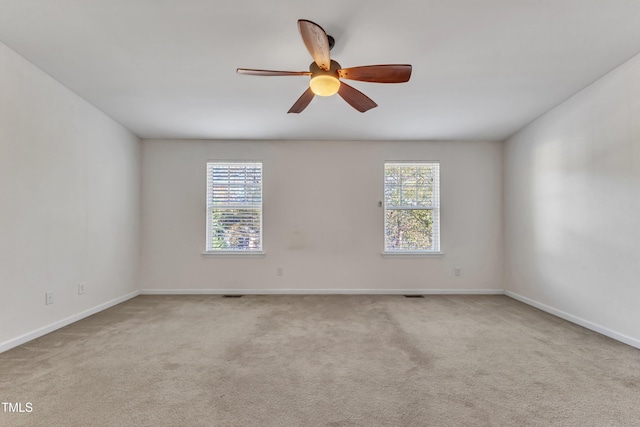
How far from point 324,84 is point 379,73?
0.39m

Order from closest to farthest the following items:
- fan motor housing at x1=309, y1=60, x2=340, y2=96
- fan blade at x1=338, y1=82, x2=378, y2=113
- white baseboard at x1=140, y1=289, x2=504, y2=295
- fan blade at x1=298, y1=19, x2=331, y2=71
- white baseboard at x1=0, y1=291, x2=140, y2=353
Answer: fan blade at x1=298, y1=19, x2=331, y2=71 → fan motor housing at x1=309, y1=60, x2=340, y2=96 → fan blade at x1=338, y1=82, x2=378, y2=113 → white baseboard at x1=0, y1=291, x2=140, y2=353 → white baseboard at x1=140, y1=289, x2=504, y2=295

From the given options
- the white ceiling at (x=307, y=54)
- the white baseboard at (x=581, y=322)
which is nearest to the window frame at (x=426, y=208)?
the white ceiling at (x=307, y=54)

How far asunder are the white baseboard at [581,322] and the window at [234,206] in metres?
3.84

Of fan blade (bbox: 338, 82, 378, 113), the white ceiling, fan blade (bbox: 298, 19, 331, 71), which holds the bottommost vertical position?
fan blade (bbox: 338, 82, 378, 113)

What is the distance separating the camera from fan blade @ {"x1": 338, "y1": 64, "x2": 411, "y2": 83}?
1.94 metres

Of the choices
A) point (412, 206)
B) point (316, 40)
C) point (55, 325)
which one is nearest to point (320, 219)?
point (412, 206)

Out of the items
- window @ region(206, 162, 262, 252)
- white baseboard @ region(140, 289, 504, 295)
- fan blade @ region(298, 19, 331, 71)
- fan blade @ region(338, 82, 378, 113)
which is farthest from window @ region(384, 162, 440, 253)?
fan blade @ region(298, 19, 331, 71)

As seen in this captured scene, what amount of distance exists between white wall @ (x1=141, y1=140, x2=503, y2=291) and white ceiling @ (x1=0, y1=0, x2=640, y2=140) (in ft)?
3.13

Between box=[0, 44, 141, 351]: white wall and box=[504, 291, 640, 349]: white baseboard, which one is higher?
box=[0, 44, 141, 351]: white wall

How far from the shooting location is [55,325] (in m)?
2.84

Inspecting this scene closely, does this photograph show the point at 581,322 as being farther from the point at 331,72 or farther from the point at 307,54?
the point at 307,54

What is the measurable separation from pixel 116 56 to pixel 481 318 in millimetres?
4421

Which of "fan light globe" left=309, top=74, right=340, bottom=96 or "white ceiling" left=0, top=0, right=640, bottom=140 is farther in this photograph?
"fan light globe" left=309, top=74, right=340, bottom=96

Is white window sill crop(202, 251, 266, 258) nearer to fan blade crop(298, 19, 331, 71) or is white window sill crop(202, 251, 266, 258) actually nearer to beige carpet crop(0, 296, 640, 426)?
beige carpet crop(0, 296, 640, 426)
